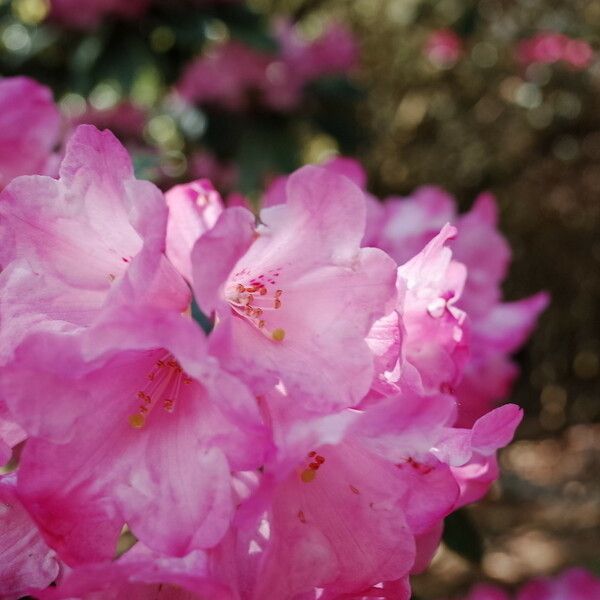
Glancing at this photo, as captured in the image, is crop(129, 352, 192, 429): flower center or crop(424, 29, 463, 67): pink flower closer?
crop(129, 352, 192, 429): flower center

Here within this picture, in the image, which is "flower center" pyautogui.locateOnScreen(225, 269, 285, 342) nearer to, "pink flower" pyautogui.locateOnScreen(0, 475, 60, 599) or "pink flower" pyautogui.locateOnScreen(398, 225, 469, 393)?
"pink flower" pyautogui.locateOnScreen(398, 225, 469, 393)

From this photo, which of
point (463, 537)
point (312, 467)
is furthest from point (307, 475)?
point (463, 537)

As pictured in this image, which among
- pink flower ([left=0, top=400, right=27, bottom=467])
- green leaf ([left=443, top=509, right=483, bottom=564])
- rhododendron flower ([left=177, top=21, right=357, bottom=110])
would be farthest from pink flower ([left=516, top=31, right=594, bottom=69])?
pink flower ([left=0, top=400, right=27, bottom=467])

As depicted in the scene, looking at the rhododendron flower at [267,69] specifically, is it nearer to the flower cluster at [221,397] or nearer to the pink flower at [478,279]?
the pink flower at [478,279]

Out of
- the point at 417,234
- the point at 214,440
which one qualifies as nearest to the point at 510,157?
the point at 417,234

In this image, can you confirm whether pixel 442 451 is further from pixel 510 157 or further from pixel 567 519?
pixel 510 157
